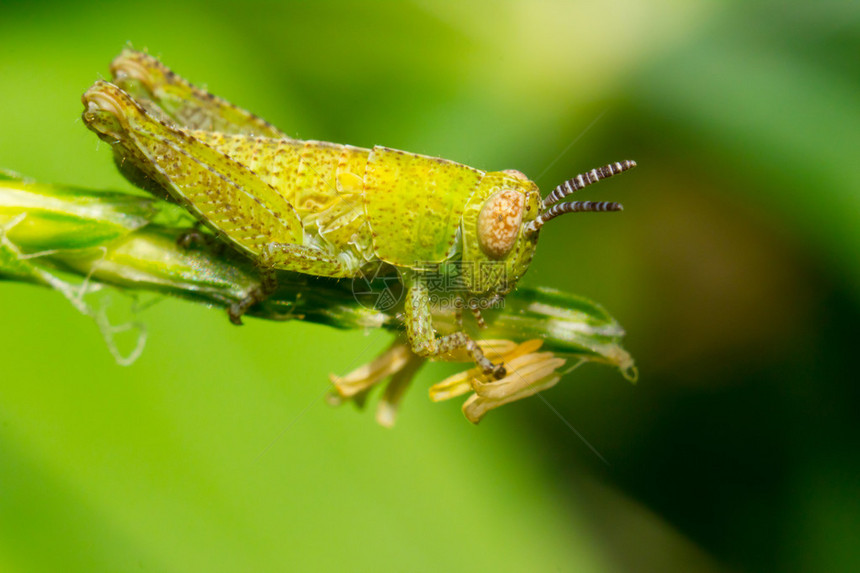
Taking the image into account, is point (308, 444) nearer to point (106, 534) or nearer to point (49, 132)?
point (106, 534)

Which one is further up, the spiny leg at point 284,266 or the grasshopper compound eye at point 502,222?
the grasshopper compound eye at point 502,222

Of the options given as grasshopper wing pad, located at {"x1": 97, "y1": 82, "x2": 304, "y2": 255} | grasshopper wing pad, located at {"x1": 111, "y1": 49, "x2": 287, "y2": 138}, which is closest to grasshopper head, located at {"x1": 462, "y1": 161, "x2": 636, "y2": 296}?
grasshopper wing pad, located at {"x1": 97, "y1": 82, "x2": 304, "y2": 255}

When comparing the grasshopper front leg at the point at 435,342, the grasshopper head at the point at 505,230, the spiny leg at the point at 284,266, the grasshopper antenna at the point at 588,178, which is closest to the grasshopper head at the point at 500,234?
the grasshopper head at the point at 505,230

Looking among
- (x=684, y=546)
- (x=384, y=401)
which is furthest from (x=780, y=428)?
(x=384, y=401)

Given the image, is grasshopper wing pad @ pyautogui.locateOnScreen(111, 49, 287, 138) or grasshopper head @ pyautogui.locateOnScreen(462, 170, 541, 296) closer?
grasshopper head @ pyautogui.locateOnScreen(462, 170, 541, 296)

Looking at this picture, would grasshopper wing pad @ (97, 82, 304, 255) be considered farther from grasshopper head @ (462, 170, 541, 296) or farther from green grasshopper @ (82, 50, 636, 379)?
grasshopper head @ (462, 170, 541, 296)

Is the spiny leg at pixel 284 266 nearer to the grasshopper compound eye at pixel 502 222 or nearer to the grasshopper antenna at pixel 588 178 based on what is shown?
the grasshopper compound eye at pixel 502 222
